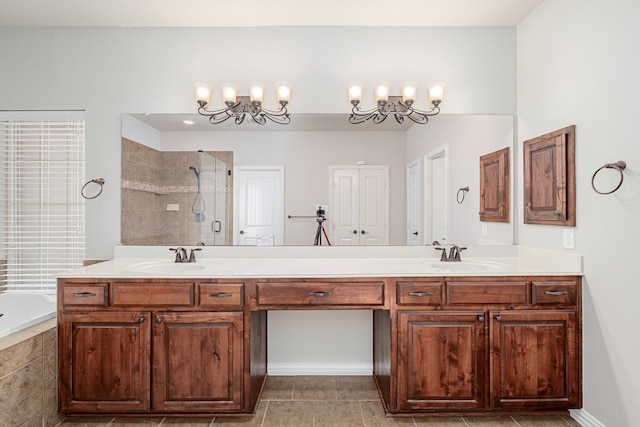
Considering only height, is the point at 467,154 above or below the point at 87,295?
above

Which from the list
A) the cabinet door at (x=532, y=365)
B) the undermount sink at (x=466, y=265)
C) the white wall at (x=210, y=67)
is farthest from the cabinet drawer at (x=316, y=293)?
the white wall at (x=210, y=67)

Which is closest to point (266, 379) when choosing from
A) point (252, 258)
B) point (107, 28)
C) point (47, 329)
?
point (252, 258)

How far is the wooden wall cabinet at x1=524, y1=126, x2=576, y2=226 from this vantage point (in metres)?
1.97

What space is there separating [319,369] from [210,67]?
231 cm

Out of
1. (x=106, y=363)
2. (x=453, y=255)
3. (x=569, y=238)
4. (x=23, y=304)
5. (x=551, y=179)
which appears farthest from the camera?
(x=23, y=304)

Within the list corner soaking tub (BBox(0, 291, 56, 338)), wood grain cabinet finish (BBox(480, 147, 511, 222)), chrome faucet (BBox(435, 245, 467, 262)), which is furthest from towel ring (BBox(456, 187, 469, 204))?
corner soaking tub (BBox(0, 291, 56, 338))

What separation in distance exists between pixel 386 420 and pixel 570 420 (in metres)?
1.03

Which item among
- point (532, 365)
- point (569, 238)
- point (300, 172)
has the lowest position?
point (532, 365)

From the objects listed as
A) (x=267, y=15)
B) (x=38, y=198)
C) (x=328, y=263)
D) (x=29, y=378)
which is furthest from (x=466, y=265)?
(x=38, y=198)

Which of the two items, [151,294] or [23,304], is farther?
[23,304]

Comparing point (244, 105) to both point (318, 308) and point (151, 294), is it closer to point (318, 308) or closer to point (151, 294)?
point (151, 294)

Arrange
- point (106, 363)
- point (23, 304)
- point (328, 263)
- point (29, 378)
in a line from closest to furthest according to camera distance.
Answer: point (29, 378) < point (106, 363) < point (328, 263) < point (23, 304)

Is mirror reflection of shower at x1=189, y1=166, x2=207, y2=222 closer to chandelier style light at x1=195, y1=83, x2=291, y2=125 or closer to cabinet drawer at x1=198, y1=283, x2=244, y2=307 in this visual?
chandelier style light at x1=195, y1=83, x2=291, y2=125

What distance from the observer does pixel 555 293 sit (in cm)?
191
